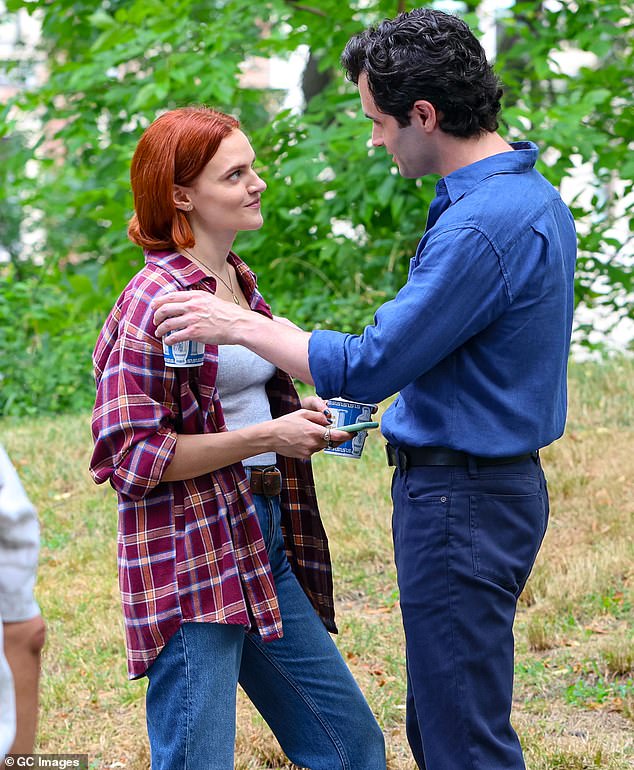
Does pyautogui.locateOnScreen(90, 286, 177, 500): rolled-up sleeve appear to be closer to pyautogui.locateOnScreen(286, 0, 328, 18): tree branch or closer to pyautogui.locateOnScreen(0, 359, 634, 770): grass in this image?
pyautogui.locateOnScreen(0, 359, 634, 770): grass

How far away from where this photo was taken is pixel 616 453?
6.22 m

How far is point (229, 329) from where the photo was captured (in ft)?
7.41

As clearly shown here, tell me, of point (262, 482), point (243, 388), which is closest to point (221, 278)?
point (243, 388)

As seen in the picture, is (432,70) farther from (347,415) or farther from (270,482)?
(270,482)

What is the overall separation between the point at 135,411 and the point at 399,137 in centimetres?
87

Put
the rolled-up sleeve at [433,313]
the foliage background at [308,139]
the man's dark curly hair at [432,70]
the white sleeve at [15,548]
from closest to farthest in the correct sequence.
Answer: the white sleeve at [15,548] < the rolled-up sleeve at [433,313] < the man's dark curly hair at [432,70] < the foliage background at [308,139]

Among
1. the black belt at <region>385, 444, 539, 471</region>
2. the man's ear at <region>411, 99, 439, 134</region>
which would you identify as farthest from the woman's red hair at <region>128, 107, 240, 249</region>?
the black belt at <region>385, 444, 539, 471</region>

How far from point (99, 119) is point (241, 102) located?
48.4 inches

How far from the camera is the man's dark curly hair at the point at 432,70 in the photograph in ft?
7.30

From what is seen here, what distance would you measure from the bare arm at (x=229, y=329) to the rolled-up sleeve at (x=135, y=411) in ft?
0.23

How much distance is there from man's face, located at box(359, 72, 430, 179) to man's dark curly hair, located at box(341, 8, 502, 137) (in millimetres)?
21

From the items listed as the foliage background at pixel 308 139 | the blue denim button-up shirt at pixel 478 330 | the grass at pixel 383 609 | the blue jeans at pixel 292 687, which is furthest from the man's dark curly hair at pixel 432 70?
the foliage background at pixel 308 139

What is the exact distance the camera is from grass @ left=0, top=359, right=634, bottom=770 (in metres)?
3.70

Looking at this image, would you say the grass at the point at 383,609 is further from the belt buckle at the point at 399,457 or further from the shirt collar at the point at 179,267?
the shirt collar at the point at 179,267
